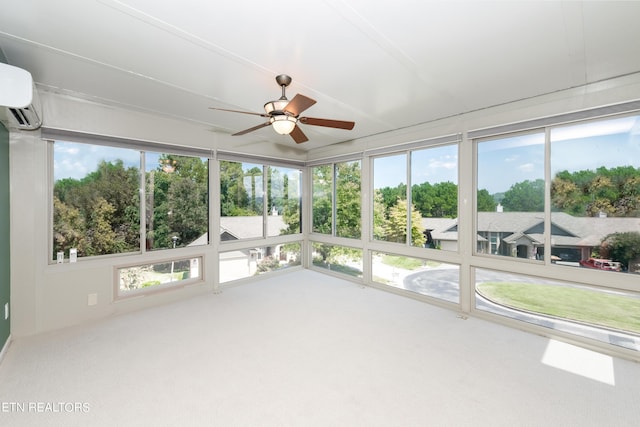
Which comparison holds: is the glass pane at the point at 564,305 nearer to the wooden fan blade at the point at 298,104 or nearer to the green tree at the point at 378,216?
the green tree at the point at 378,216

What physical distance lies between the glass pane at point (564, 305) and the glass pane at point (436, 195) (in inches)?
25.9

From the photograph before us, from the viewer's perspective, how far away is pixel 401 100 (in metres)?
2.94

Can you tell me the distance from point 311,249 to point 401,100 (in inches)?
141

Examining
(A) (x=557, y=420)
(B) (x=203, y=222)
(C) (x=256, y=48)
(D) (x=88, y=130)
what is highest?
(C) (x=256, y=48)

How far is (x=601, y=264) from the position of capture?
2.57 m

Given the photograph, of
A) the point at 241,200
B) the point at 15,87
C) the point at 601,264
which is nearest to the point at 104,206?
the point at 15,87

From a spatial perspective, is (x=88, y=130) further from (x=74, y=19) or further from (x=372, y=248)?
(x=372, y=248)

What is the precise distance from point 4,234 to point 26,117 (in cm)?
116

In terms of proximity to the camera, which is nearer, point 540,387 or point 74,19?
point 74,19

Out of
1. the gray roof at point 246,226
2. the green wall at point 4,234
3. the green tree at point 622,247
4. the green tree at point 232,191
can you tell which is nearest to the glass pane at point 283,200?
the gray roof at point 246,226

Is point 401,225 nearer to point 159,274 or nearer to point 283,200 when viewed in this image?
point 283,200

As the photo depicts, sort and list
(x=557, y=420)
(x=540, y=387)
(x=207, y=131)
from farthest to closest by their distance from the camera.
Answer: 1. (x=207, y=131)
2. (x=540, y=387)
3. (x=557, y=420)

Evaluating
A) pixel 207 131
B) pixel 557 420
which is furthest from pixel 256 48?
pixel 557 420

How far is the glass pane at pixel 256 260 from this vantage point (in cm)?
441
